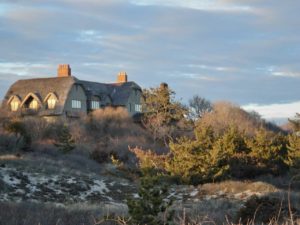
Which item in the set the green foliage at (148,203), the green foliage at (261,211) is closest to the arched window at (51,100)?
the green foliage at (261,211)

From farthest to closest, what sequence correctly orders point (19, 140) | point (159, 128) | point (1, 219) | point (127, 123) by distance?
1. point (127, 123)
2. point (159, 128)
3. point (19, 140)
4. point (1, 219)

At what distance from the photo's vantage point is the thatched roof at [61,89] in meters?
60.7

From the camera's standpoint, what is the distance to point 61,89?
61094 mm

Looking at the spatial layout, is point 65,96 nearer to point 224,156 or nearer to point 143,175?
point 224,156

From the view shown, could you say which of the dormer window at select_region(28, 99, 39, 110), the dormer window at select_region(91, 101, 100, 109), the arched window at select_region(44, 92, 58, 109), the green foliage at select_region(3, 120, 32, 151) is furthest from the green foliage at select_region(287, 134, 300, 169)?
the dormer window at select_region(28, 99, 39, 110)

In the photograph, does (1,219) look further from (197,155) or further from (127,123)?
(127,123)

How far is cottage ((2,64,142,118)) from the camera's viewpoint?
6031 cm

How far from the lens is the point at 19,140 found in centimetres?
4012

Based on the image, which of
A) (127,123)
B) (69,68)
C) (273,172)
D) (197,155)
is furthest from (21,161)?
(69,68)

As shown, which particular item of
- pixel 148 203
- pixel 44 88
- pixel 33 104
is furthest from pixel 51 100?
pixel 148 203

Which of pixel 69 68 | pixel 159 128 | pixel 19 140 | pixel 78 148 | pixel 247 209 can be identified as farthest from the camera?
pixel 69 68

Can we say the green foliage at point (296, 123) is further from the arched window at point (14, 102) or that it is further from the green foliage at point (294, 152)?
the arched window at point (14, 102)

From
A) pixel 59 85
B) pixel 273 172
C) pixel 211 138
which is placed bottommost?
pixel 273 172

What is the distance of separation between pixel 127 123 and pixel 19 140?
798 inches
